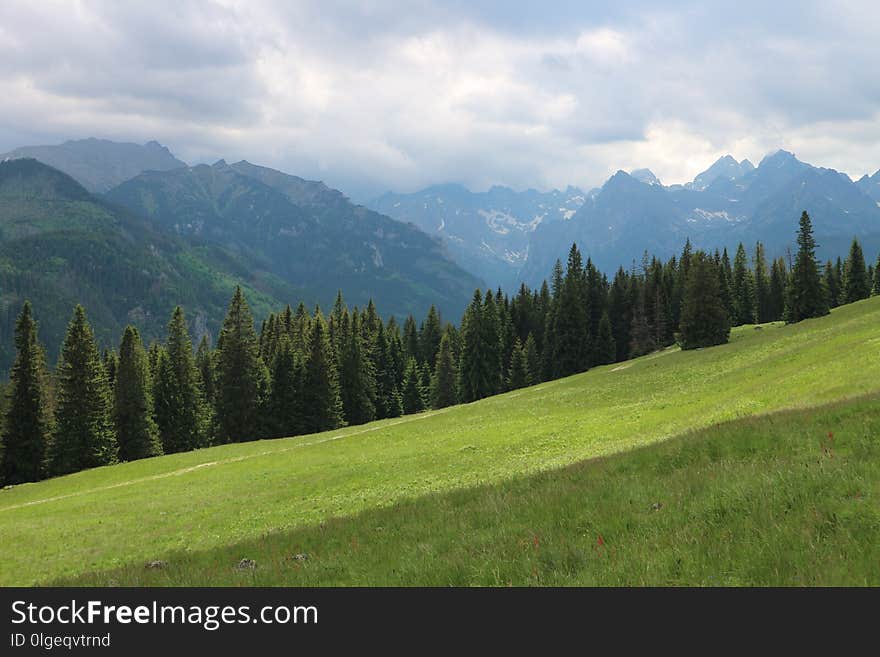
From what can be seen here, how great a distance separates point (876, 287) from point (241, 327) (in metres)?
123

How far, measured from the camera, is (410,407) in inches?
3942

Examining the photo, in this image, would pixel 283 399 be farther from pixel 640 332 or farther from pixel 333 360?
pixel 640 332

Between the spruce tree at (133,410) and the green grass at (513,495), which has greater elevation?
the spruce tree at (133,410)

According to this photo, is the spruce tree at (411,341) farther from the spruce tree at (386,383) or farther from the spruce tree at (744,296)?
the spruce tree at (744,296)

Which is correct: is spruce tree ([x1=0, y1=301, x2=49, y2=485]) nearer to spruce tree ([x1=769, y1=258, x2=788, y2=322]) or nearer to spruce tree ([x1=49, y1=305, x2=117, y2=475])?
spruce tree ([x1=49, y1=305, x2=117, y2=475])

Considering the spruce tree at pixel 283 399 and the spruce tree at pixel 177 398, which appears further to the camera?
the spruce tree at pixel 283 399

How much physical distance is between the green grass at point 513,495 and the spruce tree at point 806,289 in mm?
30180

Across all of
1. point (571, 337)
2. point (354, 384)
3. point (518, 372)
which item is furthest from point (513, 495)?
point (518, 372)

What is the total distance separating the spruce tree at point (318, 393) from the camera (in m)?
74.9

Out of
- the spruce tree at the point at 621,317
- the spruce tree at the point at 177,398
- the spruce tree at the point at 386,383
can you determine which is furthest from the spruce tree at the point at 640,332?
the spruce tree at the point at 177,398

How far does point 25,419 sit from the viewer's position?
55750 millimetres
